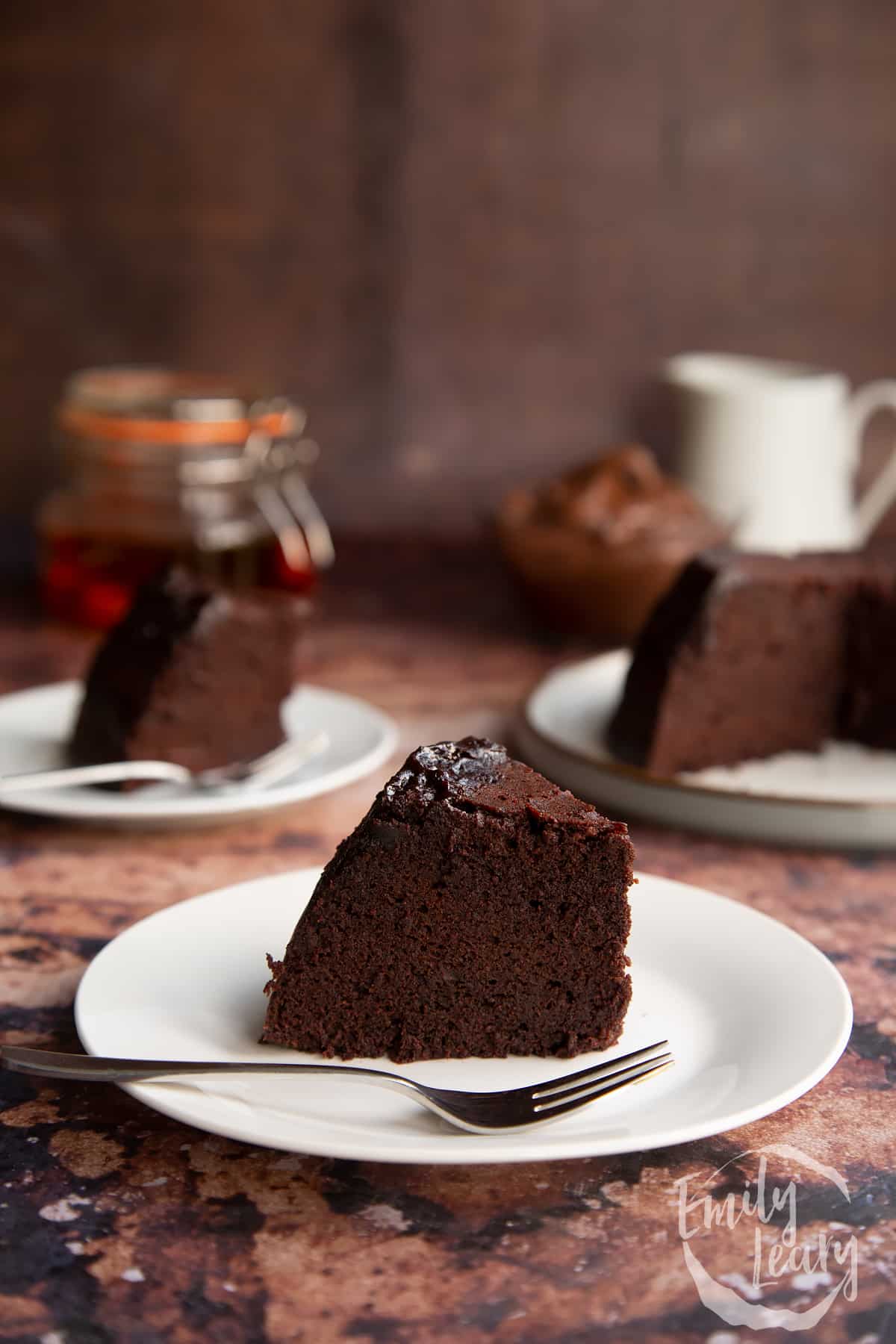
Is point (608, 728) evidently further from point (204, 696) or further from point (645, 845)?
point (204, 696)

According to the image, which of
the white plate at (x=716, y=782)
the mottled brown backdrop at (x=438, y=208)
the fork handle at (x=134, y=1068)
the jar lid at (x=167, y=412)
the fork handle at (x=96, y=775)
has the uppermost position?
the mottled brown backdrop at (x=438, y=208)

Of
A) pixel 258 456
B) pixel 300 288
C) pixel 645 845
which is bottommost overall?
pixel 645 845

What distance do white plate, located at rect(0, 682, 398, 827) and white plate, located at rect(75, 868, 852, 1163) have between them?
24 cm

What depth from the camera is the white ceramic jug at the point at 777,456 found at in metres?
2.38

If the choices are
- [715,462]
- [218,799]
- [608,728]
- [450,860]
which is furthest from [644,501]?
[450,860]

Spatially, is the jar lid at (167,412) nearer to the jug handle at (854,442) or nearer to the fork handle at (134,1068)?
the jug handle at (854,442)

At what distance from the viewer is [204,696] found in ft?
5.49

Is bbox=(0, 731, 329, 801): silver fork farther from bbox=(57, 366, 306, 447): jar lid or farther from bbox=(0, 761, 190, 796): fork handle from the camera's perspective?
bbox=(57, 366, 306, 447): jar lid

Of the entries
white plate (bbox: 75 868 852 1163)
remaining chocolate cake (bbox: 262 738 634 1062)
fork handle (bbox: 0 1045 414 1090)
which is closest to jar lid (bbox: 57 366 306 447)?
white plate (bbox: 75 868 852 1163)

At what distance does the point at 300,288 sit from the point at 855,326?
977 mm

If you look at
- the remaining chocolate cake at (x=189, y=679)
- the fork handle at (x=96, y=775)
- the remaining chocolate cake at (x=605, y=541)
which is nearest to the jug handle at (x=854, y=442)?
the remaining chocolate cake at (x=605, y=541)

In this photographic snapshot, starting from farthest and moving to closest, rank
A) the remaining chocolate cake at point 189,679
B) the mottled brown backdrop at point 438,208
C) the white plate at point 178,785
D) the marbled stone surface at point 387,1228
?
the mottled brown backdrop at point 438,208 < the remaining chocolate cake at point 189,679 < the white plate at point 178,785 < the marbled stone surface at point 387,1228

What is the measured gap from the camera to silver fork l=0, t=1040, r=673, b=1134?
97cm

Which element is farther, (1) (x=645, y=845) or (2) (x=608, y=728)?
(2) (x=608, y=728)
